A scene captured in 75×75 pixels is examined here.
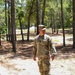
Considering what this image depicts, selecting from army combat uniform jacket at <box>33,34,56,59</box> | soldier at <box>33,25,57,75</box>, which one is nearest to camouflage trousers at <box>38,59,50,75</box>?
soldier at <box>33,25,57,75</box>

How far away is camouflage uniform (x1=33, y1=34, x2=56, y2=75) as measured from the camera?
6.50m

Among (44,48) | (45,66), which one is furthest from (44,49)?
(45,66)

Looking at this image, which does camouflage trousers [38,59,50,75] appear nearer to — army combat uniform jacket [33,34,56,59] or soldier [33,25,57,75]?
soldier [33,25,57,75]

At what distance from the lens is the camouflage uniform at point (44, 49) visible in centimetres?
650

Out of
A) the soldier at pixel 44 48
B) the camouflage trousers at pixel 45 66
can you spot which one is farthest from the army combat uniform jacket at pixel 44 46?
the camouflage trousers at pixel 45 66

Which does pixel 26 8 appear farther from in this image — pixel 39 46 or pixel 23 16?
pixel 39 46

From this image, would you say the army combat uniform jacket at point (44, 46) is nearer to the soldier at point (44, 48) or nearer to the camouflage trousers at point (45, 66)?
the soldier at point (44, 48)

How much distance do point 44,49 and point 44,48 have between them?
0.03 metres

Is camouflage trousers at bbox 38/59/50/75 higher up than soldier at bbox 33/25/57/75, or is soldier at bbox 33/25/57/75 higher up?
soldier at bbox 33/25/57/75

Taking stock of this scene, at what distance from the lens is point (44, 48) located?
21.5ft

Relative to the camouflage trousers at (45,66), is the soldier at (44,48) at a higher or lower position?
higher

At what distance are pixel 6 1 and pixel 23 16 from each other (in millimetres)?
4868

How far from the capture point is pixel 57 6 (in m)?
39.5

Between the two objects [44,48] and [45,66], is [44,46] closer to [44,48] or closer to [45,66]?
[44,48]
